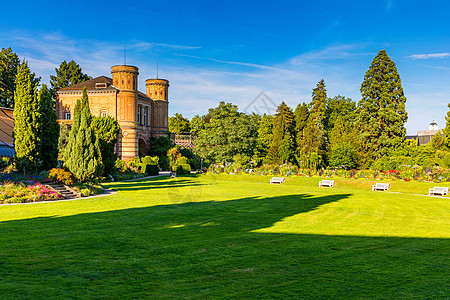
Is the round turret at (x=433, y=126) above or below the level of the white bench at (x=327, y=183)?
above

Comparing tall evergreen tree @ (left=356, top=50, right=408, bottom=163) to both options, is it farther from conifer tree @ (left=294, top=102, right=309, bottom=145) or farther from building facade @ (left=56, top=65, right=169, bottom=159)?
building facade @ (left=56, top=65, right=169, bottom=159)

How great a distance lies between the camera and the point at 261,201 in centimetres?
2020

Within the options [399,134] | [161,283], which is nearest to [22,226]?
[161,283]

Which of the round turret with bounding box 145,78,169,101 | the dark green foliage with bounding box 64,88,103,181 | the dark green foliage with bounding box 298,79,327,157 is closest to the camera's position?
the dark green foliage with bounding box 64,88,103,181

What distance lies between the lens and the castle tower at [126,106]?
167ft

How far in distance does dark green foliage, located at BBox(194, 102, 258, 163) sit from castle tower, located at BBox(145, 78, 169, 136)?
11944mm

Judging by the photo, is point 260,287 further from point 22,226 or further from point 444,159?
Answer: point 444,159

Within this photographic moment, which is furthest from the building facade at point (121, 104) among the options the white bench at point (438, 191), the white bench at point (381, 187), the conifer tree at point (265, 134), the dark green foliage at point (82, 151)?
the white bench at point (438, 191)

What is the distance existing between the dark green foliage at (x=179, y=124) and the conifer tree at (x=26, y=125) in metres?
55.0

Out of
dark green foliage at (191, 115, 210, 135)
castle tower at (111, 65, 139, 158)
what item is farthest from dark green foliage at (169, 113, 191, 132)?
castle tower at (111, 65, 139, 158)

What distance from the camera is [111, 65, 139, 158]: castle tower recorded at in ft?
167

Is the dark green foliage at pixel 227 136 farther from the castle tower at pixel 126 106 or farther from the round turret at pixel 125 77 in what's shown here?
the round turret at pixel 125 77

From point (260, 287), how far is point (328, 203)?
1400 centimetres

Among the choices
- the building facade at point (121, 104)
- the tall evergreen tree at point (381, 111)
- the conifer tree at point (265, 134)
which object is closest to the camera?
the tall evergreen tree at point (381, 111)
